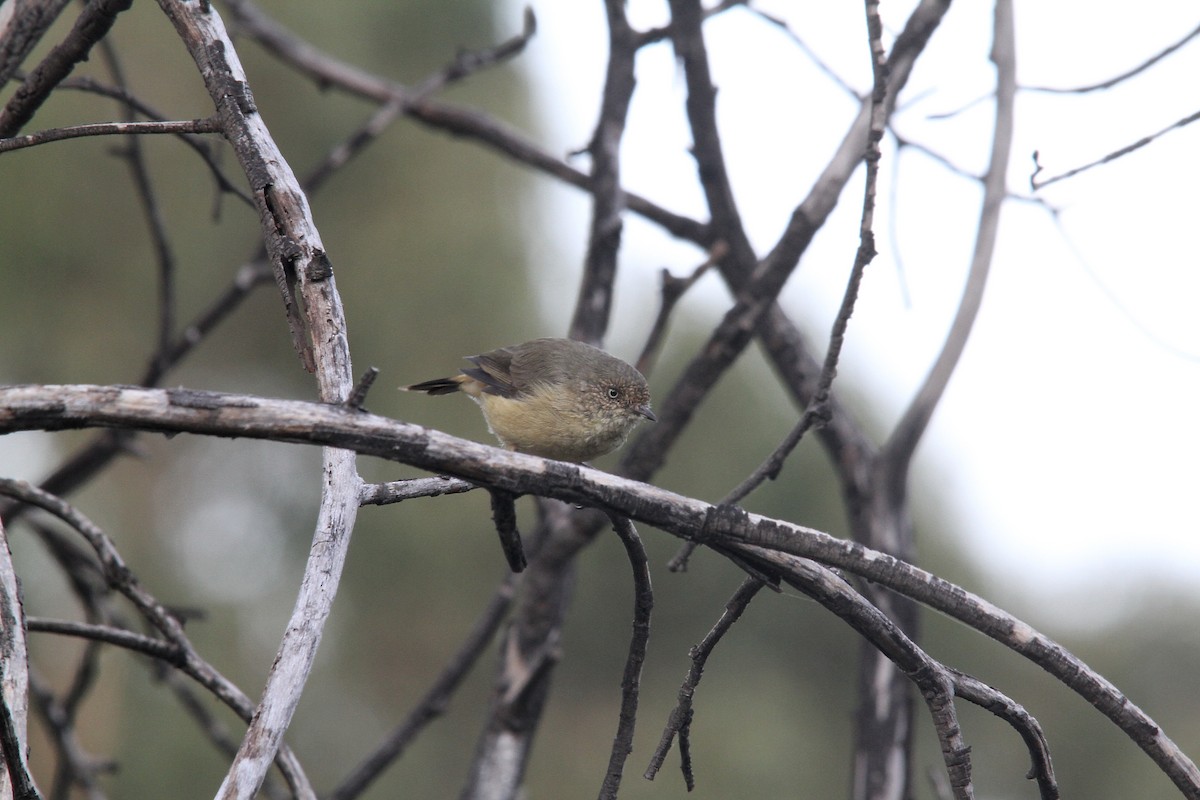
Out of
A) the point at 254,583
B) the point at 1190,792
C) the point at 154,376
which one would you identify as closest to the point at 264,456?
the point at 254,583

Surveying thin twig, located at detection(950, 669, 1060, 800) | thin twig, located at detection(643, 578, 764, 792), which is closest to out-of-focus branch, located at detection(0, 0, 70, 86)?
thin twig, located at detection(643, 578, 764, 792)

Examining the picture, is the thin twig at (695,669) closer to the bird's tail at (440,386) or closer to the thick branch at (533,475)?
the thick branch at (533,475)

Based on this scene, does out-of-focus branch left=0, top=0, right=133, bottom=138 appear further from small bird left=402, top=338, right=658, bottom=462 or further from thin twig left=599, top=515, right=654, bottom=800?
small bird left=402, top=338, right=658, bottom=462

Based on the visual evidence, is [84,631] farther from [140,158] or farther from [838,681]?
[838,681]

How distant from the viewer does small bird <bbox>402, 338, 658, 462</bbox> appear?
140 inches

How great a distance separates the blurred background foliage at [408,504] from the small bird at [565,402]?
3806 millimetres

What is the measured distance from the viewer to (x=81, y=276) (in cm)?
877

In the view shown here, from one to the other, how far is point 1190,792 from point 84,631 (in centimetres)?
209

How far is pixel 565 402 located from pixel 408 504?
274 inches

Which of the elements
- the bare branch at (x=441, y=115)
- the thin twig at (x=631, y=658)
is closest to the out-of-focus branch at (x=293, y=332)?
the thin twig at (x=631, y=658)

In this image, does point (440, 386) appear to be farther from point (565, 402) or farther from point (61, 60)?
point (61, 60)

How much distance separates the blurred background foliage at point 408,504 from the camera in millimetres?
7887

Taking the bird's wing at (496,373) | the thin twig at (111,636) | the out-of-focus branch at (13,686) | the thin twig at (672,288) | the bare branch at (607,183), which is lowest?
the out-of-focus branch at (13,686)

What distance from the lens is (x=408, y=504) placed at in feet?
33.6
